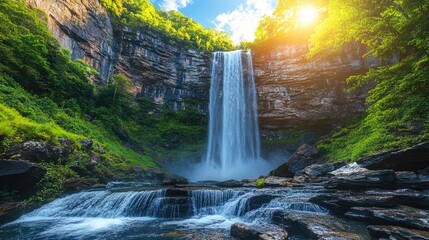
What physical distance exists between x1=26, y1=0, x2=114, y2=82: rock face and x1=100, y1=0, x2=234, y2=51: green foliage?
2.63 meters

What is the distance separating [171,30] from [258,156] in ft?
90.5

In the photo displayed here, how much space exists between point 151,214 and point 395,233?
8.73 m

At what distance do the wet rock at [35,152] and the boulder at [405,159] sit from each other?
667 inches

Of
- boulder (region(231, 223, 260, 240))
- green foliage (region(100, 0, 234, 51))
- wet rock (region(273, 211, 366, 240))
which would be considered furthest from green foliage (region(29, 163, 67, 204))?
green foliage (region(100, 0, 234, 51))

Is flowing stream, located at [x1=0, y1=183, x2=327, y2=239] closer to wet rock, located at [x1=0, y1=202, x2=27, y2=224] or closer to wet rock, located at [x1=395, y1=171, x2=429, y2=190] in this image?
wet rock, located at [x1=0, y1=202, x2=27, y2=224]

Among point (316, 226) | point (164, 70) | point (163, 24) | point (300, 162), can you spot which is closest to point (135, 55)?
point (164, 70)

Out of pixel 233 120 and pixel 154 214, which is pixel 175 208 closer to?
pixel 154 214

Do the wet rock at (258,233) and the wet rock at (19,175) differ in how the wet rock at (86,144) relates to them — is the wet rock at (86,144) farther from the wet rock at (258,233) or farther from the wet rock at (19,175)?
the wet rock at (258,233)

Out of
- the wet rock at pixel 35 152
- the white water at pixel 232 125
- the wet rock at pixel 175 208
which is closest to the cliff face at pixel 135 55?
the white water at pixel 232 125

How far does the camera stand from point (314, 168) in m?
17.4

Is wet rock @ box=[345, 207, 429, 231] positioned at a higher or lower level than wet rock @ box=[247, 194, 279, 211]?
higher

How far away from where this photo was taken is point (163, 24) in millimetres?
40938

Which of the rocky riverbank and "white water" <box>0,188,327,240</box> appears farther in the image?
"white water" <box>0,188,327,240</box>

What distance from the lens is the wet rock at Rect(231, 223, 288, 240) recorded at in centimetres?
571
